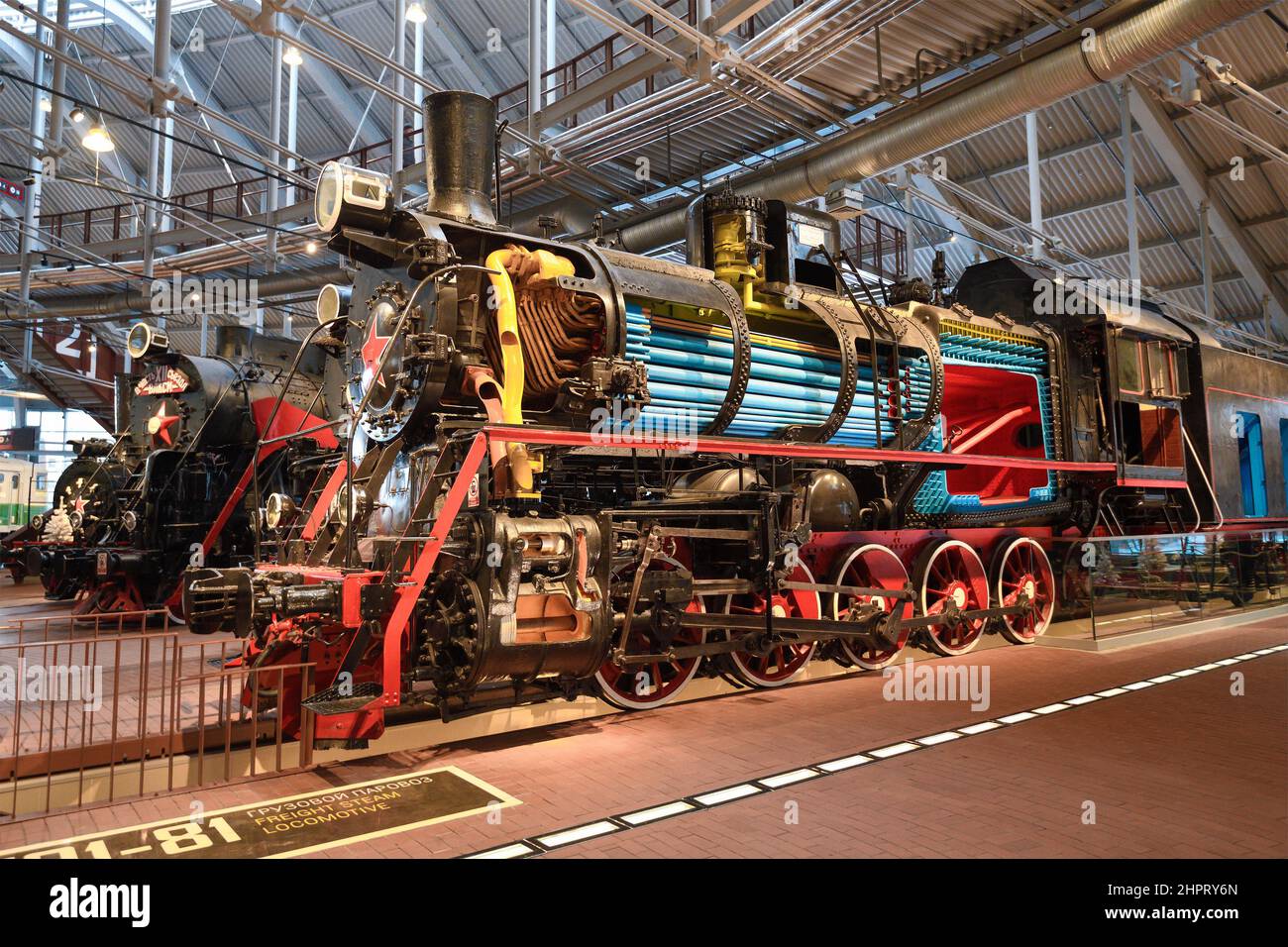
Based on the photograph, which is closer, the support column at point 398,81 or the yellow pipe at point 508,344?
the yellow pipe at point 508,344

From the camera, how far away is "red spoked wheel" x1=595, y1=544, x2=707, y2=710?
567 cm

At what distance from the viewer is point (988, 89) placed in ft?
30.6

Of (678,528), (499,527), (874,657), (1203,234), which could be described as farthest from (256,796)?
(1203,234)

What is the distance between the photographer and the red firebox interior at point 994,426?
8648 mm

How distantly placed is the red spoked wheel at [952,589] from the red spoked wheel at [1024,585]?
0.97 feet

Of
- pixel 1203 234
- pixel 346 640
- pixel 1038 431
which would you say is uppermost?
pixel 1203 234

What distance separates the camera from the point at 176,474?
33.2 feet

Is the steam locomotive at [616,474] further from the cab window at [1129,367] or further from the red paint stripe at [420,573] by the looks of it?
the cab window at [1129,367]

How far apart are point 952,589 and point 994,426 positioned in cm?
199

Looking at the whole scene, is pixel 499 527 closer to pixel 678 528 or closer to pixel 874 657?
pixel 678 528

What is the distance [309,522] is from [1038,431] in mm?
6687

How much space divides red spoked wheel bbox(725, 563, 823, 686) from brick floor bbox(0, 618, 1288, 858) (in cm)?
18

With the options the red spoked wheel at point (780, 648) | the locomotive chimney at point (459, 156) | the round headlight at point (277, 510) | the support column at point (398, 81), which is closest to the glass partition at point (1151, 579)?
the red spoked wheel at point (780, 648)

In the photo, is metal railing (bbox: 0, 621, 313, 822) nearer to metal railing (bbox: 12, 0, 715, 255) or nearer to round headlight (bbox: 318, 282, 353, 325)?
round headlight (bbox: 318, 282, 353, 325)
